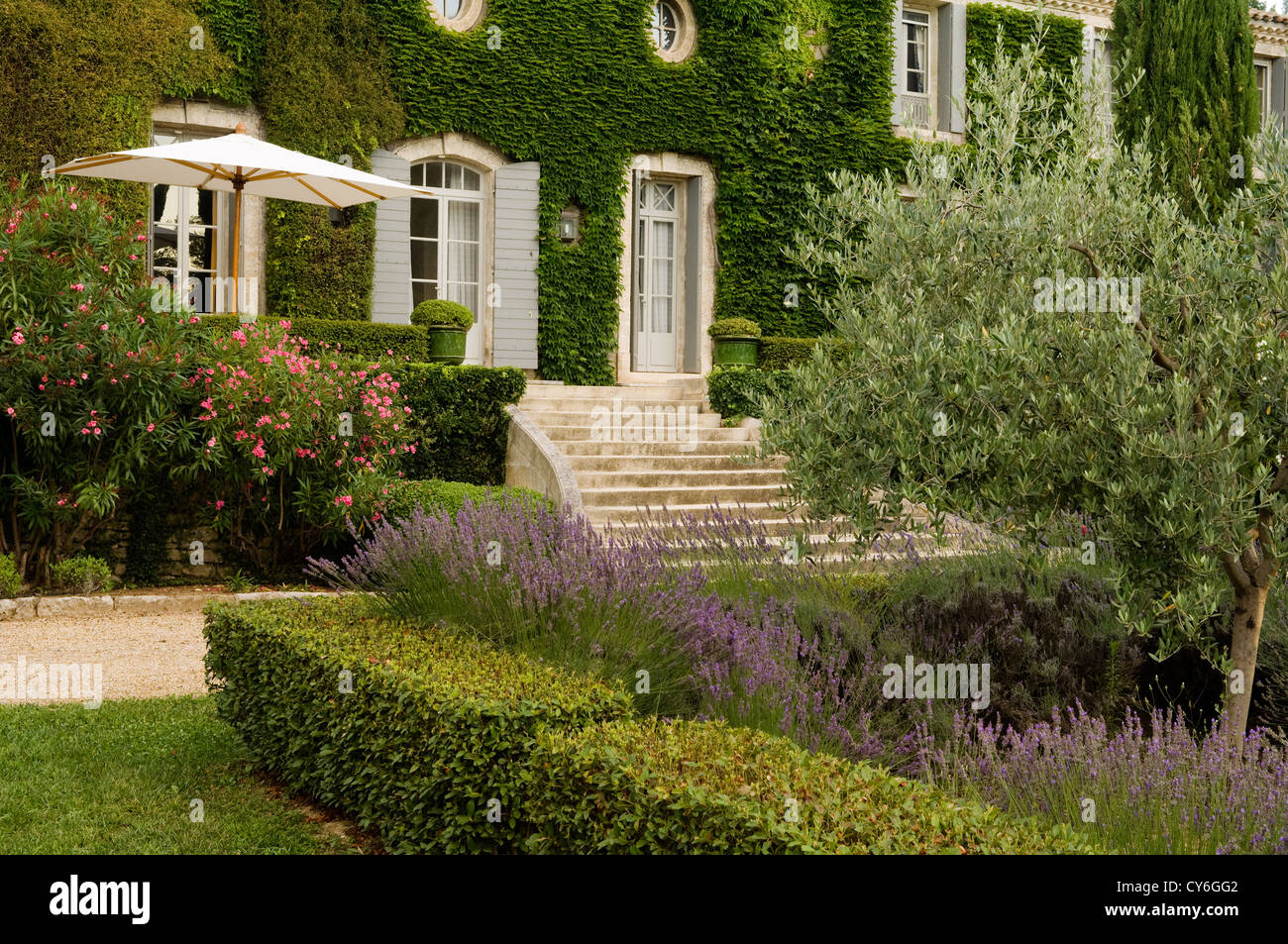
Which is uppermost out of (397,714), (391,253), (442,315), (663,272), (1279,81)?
(1279,81)

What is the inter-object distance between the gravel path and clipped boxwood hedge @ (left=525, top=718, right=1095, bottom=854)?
12.2ft

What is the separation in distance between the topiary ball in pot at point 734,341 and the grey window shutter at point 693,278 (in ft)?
5.45

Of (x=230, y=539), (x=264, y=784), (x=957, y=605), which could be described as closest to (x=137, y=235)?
(x=230, y=539)

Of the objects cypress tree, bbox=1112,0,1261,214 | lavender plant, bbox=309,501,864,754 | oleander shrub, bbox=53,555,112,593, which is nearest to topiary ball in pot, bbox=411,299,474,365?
oleander shrub, bbox=53,555,112,593

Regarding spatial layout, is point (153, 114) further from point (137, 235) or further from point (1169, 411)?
point (1169, 411)

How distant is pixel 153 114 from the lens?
12977 mm

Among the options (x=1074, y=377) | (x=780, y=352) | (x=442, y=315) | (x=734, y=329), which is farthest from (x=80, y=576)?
(x=780, y=352)

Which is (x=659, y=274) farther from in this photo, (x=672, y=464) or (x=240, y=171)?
(x=240, y=171)

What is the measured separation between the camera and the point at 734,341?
14195 millimetres

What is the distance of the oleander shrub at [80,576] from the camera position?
882cm

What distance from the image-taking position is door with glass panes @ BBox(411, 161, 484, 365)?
48.6 feet

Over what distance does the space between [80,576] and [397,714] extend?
5816mm

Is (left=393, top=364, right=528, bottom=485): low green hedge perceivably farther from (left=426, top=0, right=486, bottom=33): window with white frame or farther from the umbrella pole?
(left=426, top=0, right=486, bottom=33): window with white frame
